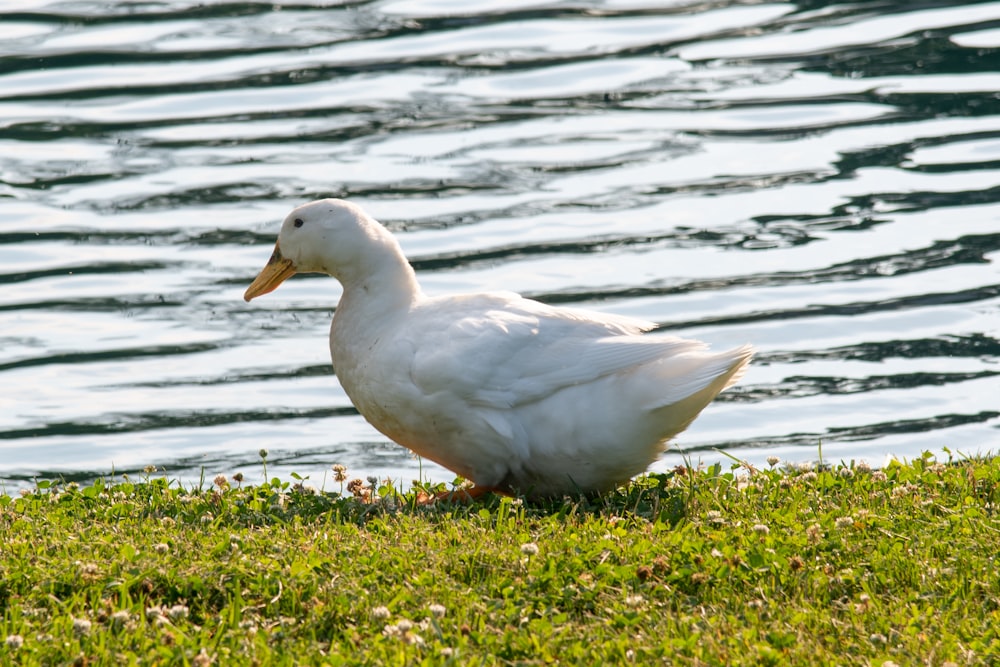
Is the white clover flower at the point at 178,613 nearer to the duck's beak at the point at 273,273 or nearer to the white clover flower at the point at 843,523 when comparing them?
the white clover flower at the point at 843,523

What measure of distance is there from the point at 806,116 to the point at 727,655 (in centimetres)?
1080

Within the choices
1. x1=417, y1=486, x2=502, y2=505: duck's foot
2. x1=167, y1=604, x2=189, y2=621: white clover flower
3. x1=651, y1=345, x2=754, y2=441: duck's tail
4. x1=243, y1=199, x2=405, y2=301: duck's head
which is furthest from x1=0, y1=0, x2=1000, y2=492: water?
x1=167, y1=604, x2=189, y2=621: white clover flower

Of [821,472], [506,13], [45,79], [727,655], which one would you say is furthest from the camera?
[506,13]

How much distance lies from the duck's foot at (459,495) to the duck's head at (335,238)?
3.57 feet

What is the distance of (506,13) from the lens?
17.5 meters

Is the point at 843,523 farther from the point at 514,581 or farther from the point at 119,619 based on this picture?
the point at 119,619

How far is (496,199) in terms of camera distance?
500 inches

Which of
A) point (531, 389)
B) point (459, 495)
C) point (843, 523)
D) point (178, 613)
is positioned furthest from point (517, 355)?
point (178, 613)

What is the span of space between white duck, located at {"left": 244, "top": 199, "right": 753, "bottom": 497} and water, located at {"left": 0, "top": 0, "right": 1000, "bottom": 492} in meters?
2.51

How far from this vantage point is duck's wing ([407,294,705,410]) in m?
5.90

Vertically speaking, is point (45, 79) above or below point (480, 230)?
above

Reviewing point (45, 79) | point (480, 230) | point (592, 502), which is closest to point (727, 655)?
point (592, 502)

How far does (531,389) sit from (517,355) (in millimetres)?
156

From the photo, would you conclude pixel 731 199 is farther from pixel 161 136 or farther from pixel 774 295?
pixel 161 136
